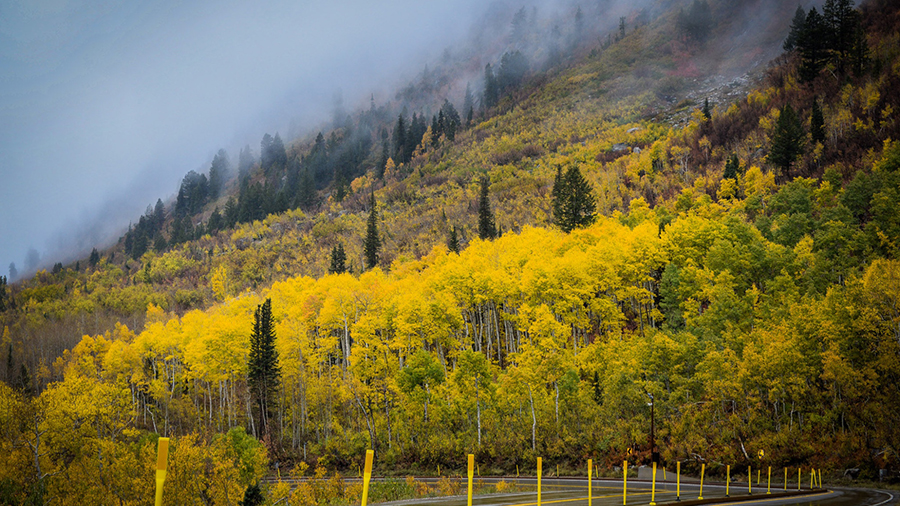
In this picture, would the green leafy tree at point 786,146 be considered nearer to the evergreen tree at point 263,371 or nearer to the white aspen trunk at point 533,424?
the white aspen trunk at point 533,424

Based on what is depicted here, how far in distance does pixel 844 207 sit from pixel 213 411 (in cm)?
7174

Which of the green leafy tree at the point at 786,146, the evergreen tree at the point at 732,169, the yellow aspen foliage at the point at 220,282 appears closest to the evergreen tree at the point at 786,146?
the green leafy tree at the point at 786,146

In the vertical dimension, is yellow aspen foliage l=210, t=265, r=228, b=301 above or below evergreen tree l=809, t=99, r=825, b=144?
below

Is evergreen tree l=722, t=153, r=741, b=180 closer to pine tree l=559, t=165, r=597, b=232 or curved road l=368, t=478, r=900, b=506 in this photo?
pine tree l=559, t=165, r=597, b=232

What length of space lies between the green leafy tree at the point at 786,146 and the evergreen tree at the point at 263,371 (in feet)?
234

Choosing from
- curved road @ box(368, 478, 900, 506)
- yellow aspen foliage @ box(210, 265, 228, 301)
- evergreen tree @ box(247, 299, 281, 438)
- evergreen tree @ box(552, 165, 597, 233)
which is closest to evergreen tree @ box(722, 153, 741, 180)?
evergreen tree @ box(552, 165, 597, 233)

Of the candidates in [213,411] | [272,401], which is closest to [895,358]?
[272,401]

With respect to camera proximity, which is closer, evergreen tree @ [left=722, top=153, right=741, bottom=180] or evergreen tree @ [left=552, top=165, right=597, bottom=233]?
evergreen tree @ [left=722, top=153, right=741, bottom=180]

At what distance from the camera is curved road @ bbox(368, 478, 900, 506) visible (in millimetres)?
18344

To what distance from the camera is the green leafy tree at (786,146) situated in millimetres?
76625

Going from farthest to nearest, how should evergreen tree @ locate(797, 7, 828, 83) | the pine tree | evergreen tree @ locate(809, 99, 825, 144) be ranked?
evergreen tree @ locate(797, 7, 828, 83)
the pine tree
evergreen tree @ locate(809, 99, 825, 144)

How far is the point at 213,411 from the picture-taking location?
65.6 m

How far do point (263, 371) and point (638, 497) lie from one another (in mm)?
44842

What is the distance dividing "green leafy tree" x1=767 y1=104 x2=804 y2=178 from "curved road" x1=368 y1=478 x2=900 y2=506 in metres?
62.3
